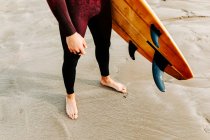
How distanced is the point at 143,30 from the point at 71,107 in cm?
83

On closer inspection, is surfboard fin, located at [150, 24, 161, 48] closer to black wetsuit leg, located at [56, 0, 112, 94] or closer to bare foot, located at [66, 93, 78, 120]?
black wetsuit leg, located at [56, 0, 112, 94]

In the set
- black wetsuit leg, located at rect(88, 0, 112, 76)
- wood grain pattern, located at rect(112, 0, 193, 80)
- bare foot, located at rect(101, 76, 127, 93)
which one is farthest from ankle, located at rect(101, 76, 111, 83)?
wood grain pattern, located at rect(112, 0, 193, 80)

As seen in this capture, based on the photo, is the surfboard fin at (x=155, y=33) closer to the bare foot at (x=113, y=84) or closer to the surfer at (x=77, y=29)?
the surfer at (x=77, y=29)

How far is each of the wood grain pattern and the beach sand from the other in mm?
343

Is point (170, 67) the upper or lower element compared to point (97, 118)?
upper

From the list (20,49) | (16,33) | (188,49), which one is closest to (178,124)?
(188,49)

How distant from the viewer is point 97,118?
8.80ft

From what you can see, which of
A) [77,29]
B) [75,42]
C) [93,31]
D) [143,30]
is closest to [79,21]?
[77,29]

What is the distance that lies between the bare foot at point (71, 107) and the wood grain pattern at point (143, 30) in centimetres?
65

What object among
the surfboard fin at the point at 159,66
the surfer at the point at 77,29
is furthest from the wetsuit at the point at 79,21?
the surfboard fin at the point at 159,66

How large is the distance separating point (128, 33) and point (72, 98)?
2.27 ft

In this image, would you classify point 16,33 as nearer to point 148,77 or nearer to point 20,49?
point 20,49

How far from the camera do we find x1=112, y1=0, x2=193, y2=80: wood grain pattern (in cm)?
240

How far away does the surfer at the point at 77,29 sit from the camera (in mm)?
2119
